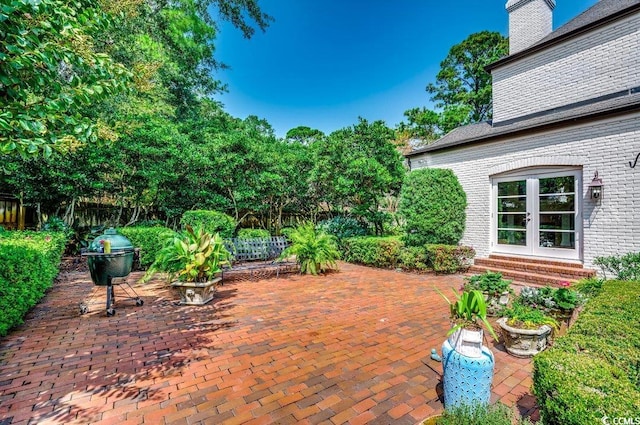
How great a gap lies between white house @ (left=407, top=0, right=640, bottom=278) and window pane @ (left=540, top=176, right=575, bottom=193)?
2 centimetres

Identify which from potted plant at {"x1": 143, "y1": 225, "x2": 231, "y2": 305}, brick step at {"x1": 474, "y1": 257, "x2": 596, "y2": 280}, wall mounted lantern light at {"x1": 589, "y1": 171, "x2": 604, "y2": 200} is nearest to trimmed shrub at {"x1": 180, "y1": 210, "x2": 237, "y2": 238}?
potted plant at {"x1": 143, "y1": 225, "x2": 231, "y2": 305}

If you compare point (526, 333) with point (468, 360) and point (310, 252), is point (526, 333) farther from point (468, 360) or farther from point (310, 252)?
point (310, 252)

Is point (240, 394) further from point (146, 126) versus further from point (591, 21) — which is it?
point (591, 21)

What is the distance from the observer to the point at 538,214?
7.11 m

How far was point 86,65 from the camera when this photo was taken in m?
2.66

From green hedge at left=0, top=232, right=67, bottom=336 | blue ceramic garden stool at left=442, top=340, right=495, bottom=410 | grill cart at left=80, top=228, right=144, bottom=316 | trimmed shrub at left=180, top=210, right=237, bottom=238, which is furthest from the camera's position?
trimmed shrub at left=180, top=210, right=237, bottom=238

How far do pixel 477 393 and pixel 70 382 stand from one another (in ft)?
11.3

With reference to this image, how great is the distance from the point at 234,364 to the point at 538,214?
7.63 m

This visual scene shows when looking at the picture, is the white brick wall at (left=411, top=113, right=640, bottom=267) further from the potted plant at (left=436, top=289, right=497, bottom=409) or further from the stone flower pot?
the potted plant at (left=436, top=289, right=497, bottom=409)

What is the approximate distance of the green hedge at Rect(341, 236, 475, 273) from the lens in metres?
7.56

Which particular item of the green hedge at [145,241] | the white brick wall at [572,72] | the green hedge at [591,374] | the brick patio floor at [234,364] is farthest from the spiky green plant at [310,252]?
the white brick wall at [572,72]

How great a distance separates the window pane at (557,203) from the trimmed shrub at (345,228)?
17.1 feet

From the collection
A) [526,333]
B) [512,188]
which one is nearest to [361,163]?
[512,188]

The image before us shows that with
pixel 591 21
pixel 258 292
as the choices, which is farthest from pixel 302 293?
pixel 591 21
